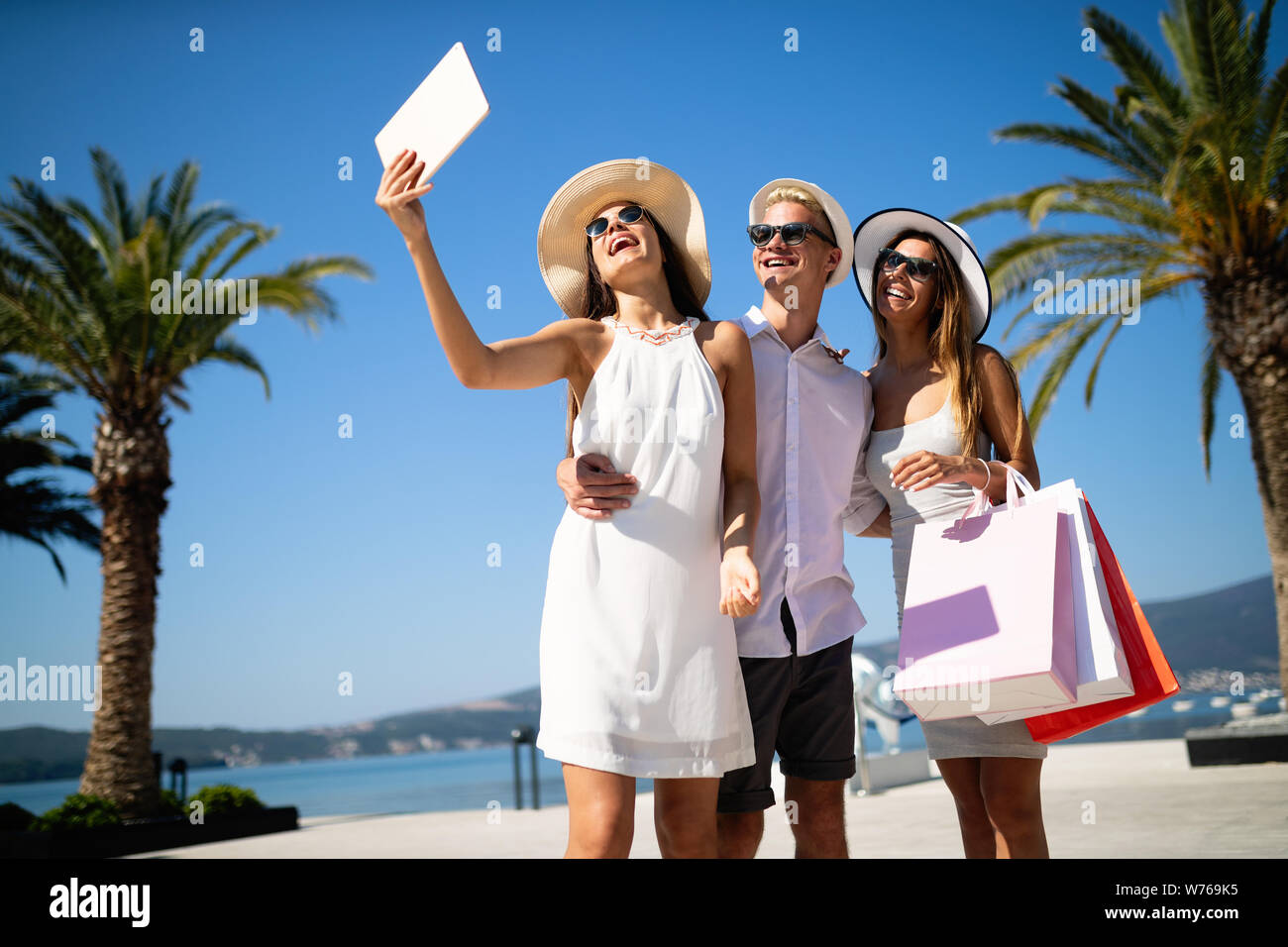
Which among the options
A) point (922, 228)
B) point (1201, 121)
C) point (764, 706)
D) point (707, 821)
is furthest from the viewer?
point (1201, 121)

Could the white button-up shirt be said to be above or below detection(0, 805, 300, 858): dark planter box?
above

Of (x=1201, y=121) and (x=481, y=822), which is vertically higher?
(x=1201, y=121)

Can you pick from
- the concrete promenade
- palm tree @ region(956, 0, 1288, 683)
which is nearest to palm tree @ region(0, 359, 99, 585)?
the concrete promenade

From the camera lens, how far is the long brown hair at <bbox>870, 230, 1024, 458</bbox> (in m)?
3.27

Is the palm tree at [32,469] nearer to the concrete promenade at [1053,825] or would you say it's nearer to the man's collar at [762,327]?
the concrete promenade at [1053,825]

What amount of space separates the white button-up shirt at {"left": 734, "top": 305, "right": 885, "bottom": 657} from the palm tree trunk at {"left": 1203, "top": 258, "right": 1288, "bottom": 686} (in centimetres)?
1097

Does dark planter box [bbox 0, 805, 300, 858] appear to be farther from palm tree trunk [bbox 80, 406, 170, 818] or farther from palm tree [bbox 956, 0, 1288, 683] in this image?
palm tree [bbox 956, 0, 1288, 683]

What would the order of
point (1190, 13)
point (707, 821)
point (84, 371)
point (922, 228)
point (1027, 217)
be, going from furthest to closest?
point (84, 371) < point (1027, 217) < point (1190, 13) < point (922, 228) < point (707, 821)

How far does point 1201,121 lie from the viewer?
404 inches

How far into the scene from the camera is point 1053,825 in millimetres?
7508

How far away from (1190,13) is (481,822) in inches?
494

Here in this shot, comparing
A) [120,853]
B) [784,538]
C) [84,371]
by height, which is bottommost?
[120,853]
